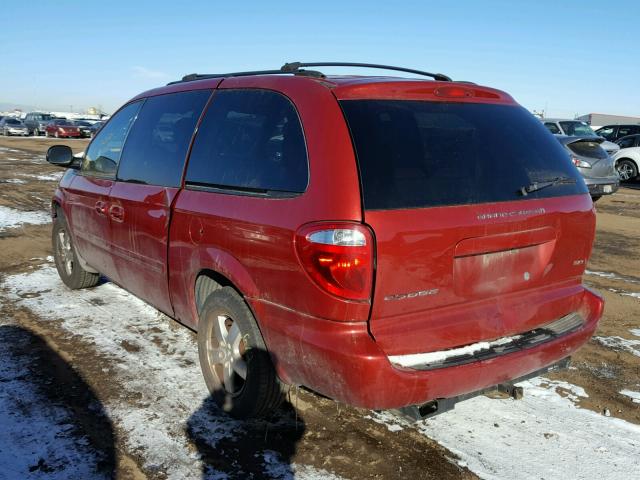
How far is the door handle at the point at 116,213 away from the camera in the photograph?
4.13m

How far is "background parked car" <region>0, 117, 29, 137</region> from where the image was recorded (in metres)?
43.8

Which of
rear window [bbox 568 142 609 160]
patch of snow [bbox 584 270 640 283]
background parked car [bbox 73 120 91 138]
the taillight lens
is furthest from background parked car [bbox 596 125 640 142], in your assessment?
background parked car [bbox 73 120 91 138]

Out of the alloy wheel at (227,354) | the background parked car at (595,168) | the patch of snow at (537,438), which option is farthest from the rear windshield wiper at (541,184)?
the background parked car at (595,168)

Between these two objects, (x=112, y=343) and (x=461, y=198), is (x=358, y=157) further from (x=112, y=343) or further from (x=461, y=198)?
(x=112, y=343)

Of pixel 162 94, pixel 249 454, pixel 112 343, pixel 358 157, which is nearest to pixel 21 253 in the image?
pixel 112 343

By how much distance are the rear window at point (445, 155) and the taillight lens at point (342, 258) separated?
0.52 feet

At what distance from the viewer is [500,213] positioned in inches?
108

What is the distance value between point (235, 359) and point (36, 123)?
165ft

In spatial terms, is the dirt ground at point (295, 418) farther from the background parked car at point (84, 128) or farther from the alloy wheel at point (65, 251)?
the background parked car at point (84, 128)

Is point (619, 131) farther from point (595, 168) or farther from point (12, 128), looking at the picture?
point (12, 128)

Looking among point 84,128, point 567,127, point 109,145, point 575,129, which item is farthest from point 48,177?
point 84,128

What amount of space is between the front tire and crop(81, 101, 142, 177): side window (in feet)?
5.85

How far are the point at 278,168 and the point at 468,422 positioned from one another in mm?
1822

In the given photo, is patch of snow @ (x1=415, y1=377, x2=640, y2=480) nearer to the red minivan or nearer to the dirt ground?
the dirt ground
